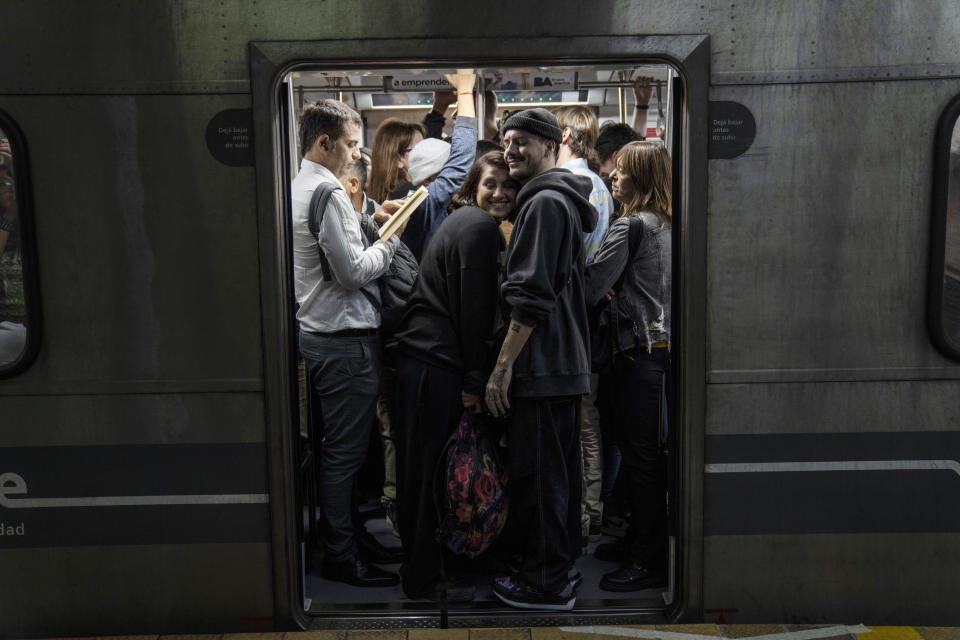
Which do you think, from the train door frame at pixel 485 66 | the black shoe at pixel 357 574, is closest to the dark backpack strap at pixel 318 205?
the train door frame at pixel 485 66

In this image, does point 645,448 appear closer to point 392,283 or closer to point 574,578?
point 574,578

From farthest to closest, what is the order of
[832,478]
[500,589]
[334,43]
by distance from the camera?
[500,589] → [832,478] → [334,43]

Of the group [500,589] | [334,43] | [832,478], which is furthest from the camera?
[500,589]

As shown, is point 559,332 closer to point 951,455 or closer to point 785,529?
point 785,529

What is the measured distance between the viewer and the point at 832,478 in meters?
3.03

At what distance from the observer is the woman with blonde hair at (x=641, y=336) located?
11.4ft

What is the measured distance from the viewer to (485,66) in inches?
113

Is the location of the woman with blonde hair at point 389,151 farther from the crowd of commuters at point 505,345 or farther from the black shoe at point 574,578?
the black shoe at point 574,578

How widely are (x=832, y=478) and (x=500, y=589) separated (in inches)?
56.1

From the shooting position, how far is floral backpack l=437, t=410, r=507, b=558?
3.21 metres

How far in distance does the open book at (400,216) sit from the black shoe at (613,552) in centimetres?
182

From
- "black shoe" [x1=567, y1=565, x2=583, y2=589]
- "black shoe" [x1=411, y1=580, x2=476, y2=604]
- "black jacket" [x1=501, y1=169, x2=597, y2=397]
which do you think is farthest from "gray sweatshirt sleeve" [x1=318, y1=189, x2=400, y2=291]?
"black shoe" [x1=567, y1=565, x2=583, y2=589]

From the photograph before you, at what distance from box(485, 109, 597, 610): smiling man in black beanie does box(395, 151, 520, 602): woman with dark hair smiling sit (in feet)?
0.41

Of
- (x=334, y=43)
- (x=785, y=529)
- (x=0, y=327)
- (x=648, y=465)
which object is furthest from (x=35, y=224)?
(x=785, y=529)
